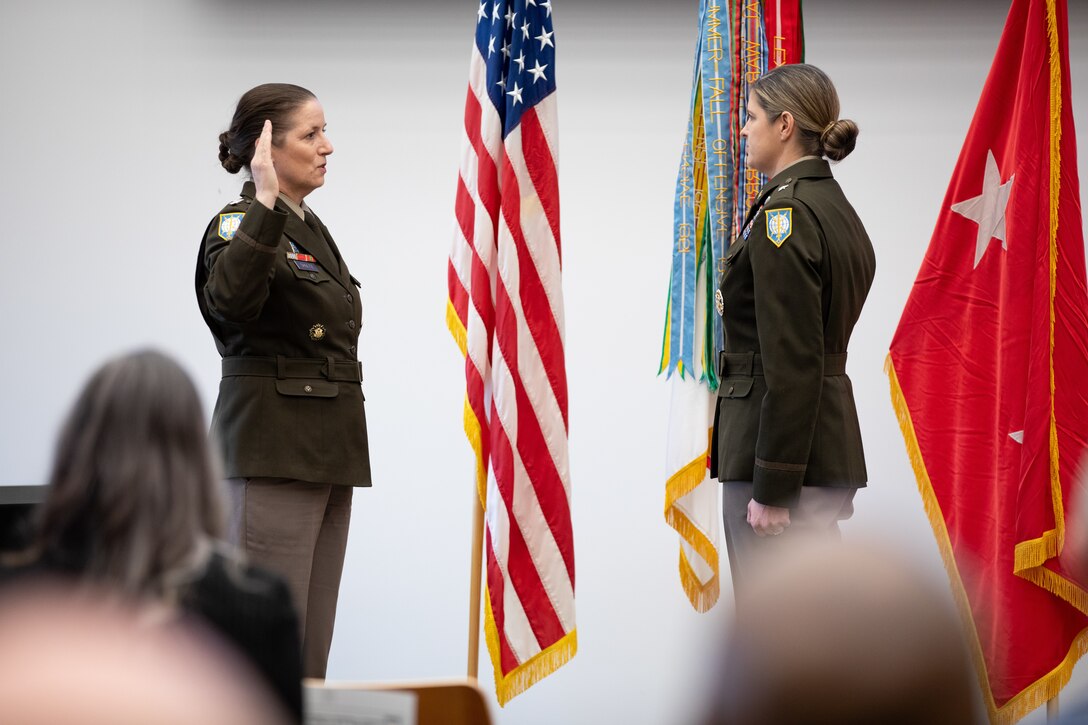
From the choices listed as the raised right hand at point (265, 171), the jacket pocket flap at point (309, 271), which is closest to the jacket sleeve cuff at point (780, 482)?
the jacket pocket flap at point (309, 271)

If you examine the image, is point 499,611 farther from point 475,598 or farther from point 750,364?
point 750,364

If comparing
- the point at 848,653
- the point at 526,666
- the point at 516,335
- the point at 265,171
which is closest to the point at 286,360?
the point at 265,171

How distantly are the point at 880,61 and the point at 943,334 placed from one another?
1.63 m

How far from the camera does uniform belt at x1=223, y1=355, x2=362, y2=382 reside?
2184 millimetres

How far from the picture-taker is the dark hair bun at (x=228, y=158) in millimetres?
2283

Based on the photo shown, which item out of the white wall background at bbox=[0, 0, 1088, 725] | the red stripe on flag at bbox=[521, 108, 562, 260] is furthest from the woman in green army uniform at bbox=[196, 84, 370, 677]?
the white wall background at bbox=[0, 0, 1088, 725]

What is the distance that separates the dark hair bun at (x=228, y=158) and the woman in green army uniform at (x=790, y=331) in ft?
3.30

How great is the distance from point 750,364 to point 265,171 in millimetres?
1005

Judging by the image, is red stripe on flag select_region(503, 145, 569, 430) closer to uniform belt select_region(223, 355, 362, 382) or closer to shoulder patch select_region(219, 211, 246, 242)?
uniform belt select_region(223, 355, 362, 382)

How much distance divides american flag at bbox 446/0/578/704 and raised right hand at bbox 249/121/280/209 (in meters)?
0.50

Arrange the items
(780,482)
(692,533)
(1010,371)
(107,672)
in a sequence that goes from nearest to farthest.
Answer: (107,672) → (780,482) → (1010,371) → (692,533)

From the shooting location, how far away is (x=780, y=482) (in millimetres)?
2088

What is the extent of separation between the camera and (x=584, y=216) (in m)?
3.84

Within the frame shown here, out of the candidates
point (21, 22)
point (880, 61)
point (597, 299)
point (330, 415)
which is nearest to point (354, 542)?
point (597, 299)
